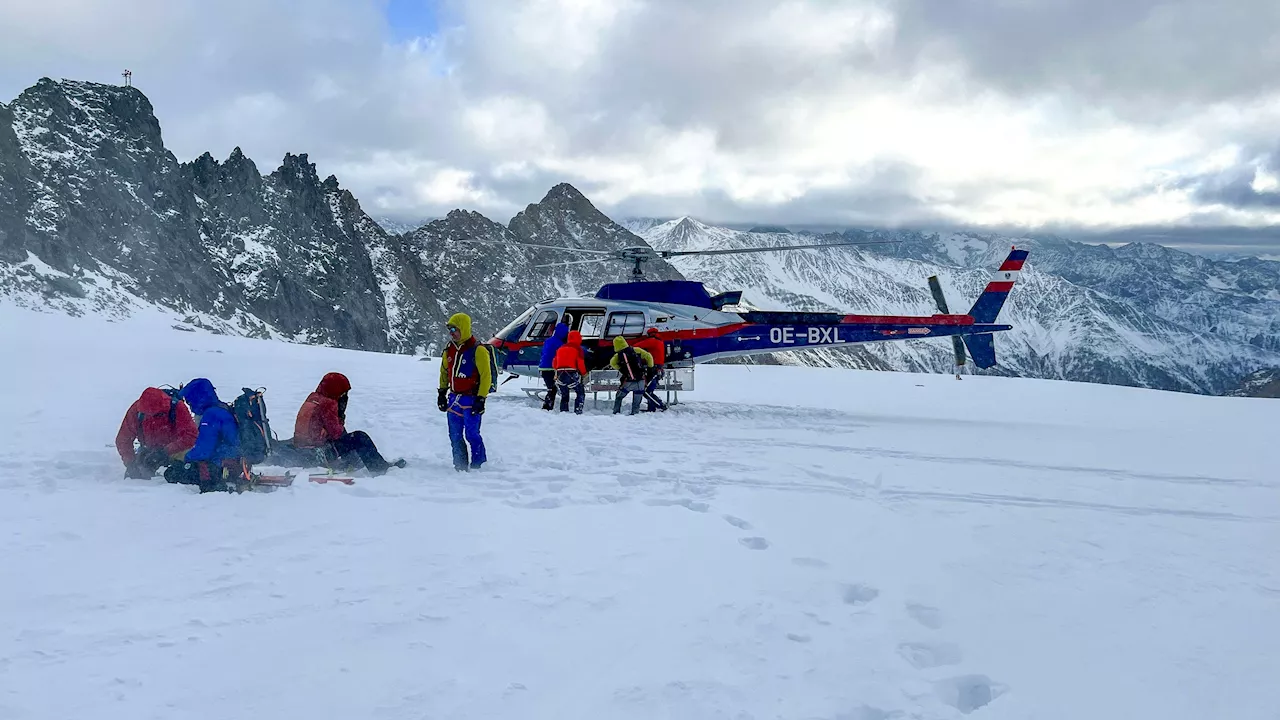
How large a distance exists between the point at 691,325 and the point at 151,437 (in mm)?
11840

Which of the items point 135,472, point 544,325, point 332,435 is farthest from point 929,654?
point 544,325

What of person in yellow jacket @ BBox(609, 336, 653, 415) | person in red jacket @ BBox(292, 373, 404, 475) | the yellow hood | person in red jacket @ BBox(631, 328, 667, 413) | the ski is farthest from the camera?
person in red jacket @ BBox(631, 328, 667, 413)

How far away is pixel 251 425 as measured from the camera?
7.27m

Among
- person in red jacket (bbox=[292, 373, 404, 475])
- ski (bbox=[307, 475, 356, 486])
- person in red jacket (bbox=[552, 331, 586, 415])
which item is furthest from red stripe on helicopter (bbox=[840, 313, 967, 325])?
ski (bbox=[307, 475, 356, 486])

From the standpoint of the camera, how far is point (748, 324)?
1744cm

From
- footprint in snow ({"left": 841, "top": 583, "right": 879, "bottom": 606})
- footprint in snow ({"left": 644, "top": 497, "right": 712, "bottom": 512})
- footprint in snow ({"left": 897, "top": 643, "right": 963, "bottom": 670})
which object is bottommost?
footprint in snow ({"left": 897, "top": 643, "right": 963, "bottom": 670})

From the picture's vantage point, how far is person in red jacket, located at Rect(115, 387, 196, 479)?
7086mm

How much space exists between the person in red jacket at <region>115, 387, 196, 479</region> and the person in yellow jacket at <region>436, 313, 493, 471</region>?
2.63 m

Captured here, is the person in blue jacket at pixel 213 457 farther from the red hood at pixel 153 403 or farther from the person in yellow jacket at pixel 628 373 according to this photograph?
the person in yellow jacket at pixel 628 373

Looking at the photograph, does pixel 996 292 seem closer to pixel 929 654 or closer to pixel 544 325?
pixel 544 325

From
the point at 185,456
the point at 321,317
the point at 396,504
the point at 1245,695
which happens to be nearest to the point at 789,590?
the point at 1245,695

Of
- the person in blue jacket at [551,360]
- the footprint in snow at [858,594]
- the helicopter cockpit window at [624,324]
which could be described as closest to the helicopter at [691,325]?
the helicopter cockpit window at [624,324]

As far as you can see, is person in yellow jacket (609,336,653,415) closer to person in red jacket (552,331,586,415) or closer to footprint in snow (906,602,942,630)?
person in red jacket (552,331,586,415)

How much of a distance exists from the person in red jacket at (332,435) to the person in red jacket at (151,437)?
1.11 meters
